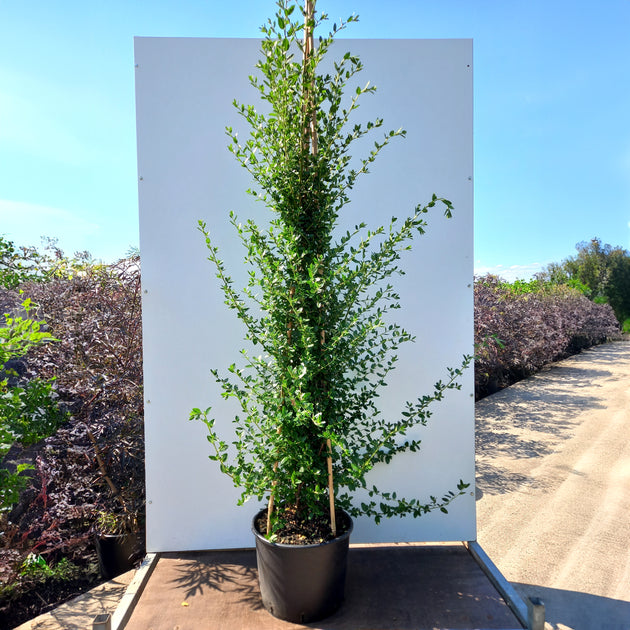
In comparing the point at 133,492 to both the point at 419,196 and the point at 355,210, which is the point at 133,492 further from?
the point at 419,196

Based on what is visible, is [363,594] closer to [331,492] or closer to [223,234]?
[331,492]

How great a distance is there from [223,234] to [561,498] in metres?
3.24

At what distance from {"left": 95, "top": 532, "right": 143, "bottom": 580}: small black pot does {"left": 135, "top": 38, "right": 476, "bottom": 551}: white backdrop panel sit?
2.20 feet

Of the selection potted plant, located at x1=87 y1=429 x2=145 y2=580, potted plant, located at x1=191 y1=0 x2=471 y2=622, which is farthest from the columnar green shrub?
potted plant, located at x1=87 y1=429 x2=145 y2=580

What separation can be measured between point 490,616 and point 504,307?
19.6 ft

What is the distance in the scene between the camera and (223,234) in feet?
7.17

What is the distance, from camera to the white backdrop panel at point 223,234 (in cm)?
217

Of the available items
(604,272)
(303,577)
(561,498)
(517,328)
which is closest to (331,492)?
(303,577)

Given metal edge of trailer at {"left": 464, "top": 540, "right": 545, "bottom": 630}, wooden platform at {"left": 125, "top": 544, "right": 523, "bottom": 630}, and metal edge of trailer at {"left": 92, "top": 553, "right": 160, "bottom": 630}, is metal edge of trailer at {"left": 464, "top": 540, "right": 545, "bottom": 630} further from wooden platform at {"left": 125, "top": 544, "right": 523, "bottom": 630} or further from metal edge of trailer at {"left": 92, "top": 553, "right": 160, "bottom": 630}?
metal edge of trailer at {"left": 92, "top": 553, "right": 160, "bottom": 630}

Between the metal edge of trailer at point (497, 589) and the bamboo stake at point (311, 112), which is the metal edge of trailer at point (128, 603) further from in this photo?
the bamboo stake at point (311, 112)

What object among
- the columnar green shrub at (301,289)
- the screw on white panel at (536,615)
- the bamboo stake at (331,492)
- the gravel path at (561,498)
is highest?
the columnar green shrub at (301,289)

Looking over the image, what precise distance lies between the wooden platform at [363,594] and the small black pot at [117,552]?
0.68m

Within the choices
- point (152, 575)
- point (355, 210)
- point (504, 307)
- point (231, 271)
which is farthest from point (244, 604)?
point (504, 307)

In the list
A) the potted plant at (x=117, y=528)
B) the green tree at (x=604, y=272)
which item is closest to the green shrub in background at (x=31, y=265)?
the potted plant at (x=117, y=528)
